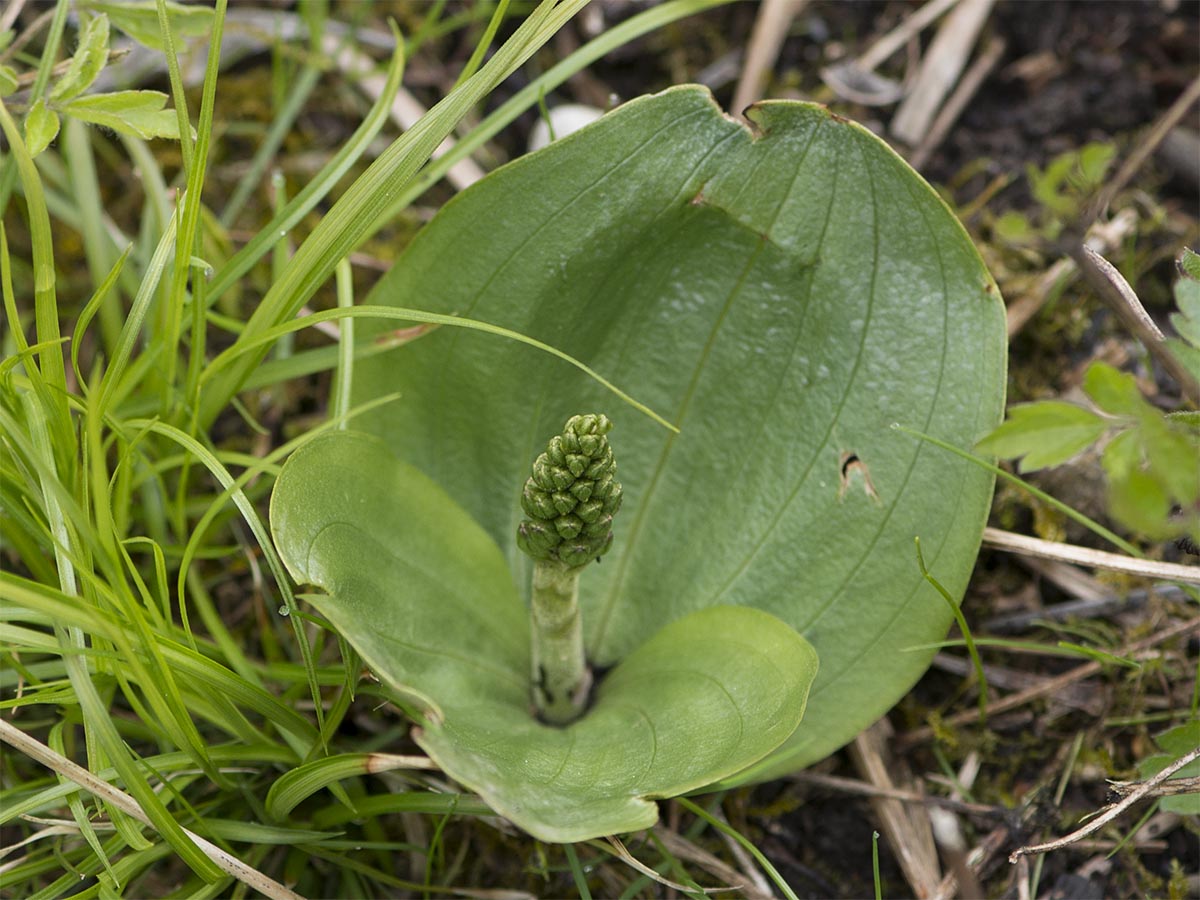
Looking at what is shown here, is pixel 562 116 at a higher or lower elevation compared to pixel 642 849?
higher

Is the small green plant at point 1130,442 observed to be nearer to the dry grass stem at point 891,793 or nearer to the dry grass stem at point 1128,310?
the dry grass stem at point 1128,310

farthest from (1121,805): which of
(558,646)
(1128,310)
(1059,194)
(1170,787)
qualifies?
(1059,194)

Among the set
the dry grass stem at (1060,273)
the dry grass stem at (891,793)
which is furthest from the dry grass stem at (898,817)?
the dry grass stem at (1060,273)

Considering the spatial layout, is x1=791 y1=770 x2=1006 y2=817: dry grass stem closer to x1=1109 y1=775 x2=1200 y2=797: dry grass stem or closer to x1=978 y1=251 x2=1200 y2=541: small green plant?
x1=1109 y1=775 x2=1200 y2=797: dry grass stem

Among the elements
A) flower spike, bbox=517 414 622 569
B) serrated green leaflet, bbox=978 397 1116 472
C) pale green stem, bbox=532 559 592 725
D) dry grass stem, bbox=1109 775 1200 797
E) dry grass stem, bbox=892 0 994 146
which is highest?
dry grass stem, bbox=892 0 994 146

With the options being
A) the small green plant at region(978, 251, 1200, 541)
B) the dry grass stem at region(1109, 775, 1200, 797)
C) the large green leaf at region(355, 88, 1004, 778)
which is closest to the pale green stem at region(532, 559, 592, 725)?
the large green leaf at region(355, 88, 1004, 778)

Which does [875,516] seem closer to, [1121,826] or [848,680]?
[848,680]

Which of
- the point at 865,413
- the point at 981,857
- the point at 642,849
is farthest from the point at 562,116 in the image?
the point at 981,857
